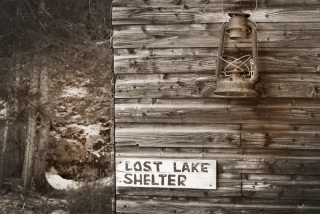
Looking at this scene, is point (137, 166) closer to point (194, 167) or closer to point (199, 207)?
point (194, 167)

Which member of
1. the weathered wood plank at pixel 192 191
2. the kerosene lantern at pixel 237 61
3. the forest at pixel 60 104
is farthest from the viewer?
the forest at pixel 60 104

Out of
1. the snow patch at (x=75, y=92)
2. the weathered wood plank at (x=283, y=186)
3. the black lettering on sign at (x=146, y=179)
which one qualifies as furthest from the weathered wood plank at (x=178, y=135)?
the snow patch at (x=75, y=92)

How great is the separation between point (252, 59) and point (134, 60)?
1.10 meters

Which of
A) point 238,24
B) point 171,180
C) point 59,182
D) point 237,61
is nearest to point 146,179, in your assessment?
point 171,180

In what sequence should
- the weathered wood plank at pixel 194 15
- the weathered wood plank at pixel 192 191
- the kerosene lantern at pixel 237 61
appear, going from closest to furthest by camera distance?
1. the kerosene lantern at pixel 237 61
2. the weathered wood plank at pixel 194 15
3. the weathered wood plank at pixel 192 191

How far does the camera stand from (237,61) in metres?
3.70

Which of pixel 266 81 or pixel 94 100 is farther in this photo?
pixel 94 100

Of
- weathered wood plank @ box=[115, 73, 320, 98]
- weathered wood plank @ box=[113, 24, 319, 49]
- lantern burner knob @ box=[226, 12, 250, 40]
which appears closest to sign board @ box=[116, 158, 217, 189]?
weathered wood plank @ box=[115, 73, 320, 98]

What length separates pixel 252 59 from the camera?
3.65 metres

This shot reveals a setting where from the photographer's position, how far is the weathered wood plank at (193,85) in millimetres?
3727

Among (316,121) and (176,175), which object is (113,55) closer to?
(176,175)

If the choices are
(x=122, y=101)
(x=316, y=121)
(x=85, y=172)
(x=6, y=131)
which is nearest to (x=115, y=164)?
(x=85, y=172)

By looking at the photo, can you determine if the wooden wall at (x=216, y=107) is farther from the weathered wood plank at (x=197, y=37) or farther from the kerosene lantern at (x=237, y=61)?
the kerosene lantern at (x=237, y=61)

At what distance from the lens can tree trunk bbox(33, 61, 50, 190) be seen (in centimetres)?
414
